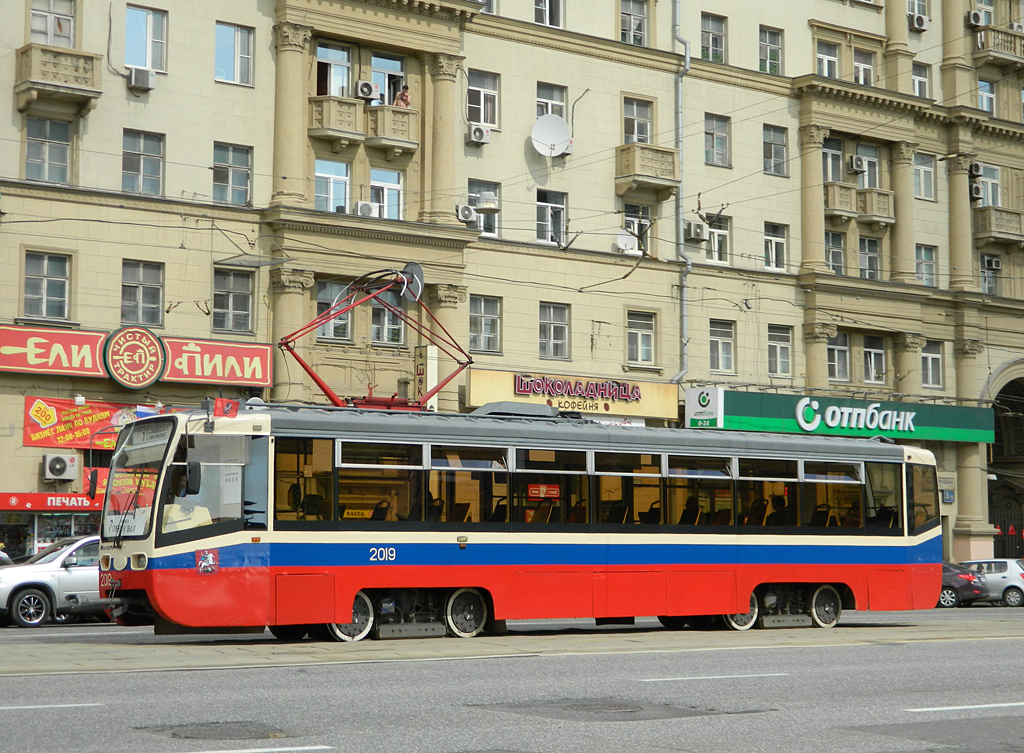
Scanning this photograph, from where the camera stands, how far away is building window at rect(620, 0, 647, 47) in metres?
40.1

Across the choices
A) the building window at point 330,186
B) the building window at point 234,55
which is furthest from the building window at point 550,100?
the building window at point 234,55

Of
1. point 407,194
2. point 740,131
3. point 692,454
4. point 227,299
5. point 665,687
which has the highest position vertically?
point 740,131

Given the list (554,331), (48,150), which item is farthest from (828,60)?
(48,150)

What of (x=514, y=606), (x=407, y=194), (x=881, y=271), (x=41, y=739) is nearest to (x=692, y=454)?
(x=514, y=606)

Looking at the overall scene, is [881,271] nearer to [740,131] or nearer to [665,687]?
[740,131]

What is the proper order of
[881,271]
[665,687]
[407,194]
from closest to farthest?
[665,687] → [407,194] → [881,271]

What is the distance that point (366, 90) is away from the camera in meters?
34.5

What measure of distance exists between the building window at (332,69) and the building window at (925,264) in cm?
2057

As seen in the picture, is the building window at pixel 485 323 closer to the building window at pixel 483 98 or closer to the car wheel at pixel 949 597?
the building window at pixel 483 98

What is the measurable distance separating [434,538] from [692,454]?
447 centimetres

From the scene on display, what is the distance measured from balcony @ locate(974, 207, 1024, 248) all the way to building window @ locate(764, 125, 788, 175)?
334 inches

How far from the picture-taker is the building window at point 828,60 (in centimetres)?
4416

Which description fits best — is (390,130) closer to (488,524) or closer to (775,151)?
(775,151)

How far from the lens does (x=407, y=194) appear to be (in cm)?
3547
